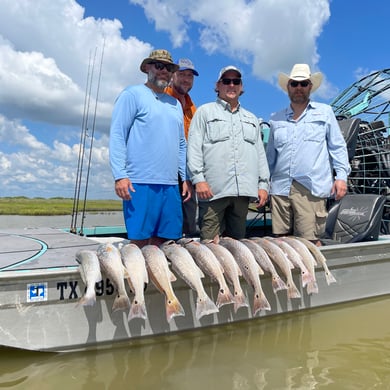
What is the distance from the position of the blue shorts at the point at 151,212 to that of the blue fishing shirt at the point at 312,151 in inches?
54.1

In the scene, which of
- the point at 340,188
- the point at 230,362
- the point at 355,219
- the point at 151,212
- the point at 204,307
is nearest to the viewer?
the point at 204,307

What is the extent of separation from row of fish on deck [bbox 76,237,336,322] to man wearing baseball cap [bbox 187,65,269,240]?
0.44 m

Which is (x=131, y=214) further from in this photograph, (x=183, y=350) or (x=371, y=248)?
(x=371, y=248)

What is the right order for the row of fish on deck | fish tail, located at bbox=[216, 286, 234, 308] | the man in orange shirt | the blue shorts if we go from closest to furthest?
the row of fish on deck
fish tail, located at bbox=[216, 286, 234, 308]
the blue shorts
the man in orange shirt

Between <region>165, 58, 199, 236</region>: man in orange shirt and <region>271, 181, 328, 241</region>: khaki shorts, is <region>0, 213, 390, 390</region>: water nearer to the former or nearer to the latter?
<region>271, 181, 328, 241</region>: khaki shorts

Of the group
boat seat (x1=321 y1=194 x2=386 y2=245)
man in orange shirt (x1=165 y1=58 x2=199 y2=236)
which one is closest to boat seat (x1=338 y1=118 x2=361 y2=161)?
boat seat (x1=321 y1=194 x2=386 y2=245)

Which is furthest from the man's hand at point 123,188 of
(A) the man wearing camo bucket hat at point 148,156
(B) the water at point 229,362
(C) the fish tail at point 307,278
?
(C) the fish tail at point 307,278

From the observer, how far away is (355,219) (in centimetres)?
538

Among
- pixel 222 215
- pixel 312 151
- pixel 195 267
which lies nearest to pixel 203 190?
pixel 222 215

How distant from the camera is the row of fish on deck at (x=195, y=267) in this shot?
302cm

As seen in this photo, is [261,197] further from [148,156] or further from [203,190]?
[148,156]

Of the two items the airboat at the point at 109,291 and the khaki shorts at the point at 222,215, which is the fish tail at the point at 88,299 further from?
the khaki shorts at the point at 222,215

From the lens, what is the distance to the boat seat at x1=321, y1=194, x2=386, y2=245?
518cm

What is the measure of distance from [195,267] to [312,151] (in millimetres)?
1979
